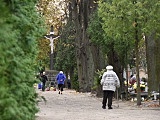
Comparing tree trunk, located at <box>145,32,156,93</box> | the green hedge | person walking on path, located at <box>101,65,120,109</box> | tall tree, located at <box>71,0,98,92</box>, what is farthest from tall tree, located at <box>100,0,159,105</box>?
the green hedge

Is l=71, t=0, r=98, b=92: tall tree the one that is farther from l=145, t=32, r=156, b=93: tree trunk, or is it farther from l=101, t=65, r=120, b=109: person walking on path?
l=101, t=65, r=120, b=109: person walking on path

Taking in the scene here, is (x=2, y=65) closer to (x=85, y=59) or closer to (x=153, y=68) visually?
(x=153, y=68)

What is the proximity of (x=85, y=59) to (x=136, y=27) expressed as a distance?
65.1 feet

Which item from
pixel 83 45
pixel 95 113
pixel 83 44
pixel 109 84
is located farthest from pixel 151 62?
pixel 83 45

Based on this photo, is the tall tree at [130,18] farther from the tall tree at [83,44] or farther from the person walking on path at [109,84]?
the tall tree at [83,44]

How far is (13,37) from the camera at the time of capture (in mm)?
5363

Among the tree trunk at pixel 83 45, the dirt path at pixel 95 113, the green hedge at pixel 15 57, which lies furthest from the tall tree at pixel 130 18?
the green hedge at pixel 15 57

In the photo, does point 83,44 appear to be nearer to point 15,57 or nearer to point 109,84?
point 109,84

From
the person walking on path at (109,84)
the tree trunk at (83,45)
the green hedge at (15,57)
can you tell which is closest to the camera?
the green hedge at (15,57)

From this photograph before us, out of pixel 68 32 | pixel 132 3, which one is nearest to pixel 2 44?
pixel 132 3

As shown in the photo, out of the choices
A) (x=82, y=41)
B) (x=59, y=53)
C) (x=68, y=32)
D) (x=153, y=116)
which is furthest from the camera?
(x=59, y=53)

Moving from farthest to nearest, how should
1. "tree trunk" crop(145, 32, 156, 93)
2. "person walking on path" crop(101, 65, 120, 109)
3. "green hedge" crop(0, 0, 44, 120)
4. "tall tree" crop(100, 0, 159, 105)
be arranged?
"tree trunk" crop(145, 32, 156, 93), "tall tree" crop(100, 0, 159, 105), "person walking on path" crop(101, 65, 120, 109), "green hedge" crop(0, 0, 44, 120)

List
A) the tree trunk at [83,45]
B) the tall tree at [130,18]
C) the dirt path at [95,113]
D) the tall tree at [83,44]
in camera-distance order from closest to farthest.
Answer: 1. the dirt path at [95,113]
2. the tall tree at [130,18]
3. the tall tree at [83,44]
4. the tree trunk at [83,45]

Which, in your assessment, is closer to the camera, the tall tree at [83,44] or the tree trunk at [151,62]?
the tree trunk at [151,62]
